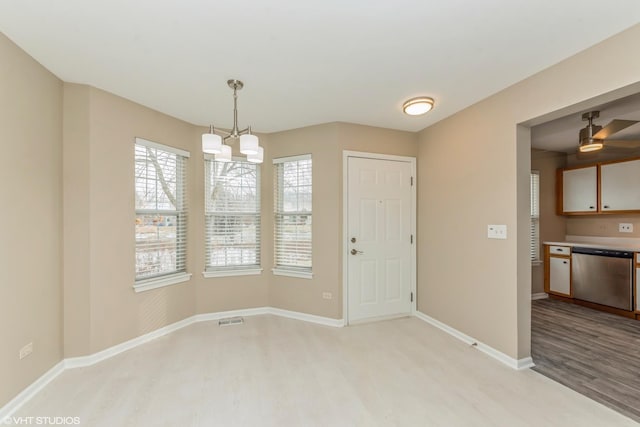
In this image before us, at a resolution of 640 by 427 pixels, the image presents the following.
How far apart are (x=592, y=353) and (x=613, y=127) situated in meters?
2.19

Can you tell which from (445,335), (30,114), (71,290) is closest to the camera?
(30,114)

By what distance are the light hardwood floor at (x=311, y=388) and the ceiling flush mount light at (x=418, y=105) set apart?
8.00ft

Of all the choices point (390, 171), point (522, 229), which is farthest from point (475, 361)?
point (390, 171)

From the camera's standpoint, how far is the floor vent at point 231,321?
3.44 metres

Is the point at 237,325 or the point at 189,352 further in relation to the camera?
the point at 237,325

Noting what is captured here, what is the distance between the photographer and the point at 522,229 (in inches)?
96.6

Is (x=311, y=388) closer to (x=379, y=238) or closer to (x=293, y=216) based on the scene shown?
(x=379, y=238)

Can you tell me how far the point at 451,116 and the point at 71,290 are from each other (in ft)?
13.8

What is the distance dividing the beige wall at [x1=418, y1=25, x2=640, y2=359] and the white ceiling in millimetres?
154

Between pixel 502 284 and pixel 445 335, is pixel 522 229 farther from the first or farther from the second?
pixel 445 335

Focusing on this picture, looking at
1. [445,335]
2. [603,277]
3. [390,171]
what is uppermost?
[390,171]

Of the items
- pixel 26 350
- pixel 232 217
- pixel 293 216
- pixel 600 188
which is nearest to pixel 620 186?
pixel 600 188

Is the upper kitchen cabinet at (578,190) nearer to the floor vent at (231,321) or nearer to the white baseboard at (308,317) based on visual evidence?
the white baseboard at (308,317)

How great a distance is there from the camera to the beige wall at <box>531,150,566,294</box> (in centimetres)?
455
